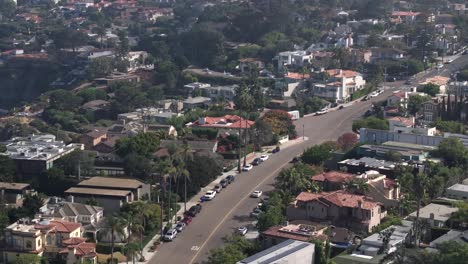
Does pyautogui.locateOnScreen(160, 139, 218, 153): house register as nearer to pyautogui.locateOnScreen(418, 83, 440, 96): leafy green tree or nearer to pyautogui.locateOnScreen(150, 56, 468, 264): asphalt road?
pyautogui.locateOnScreen(150, 56, 468, 264): asphalt road

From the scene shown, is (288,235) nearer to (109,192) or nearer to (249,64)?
(109,192)

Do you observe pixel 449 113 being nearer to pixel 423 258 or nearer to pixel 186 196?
pixel 186 196

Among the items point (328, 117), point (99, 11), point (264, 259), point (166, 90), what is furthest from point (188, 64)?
point (264, 259)

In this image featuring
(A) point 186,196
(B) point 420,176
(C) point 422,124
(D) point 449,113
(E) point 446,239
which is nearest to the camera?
(E) point 446,239

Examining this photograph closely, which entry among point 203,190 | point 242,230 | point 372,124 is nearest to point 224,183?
point 203,190

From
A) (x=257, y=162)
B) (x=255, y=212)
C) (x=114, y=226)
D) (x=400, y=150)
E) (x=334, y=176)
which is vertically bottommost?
(x=257, y=162)

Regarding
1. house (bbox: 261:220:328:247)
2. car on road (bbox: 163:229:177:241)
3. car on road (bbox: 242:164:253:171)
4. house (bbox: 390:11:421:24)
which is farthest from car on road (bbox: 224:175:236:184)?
house (bbox: 390:11:421:24)
